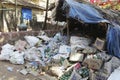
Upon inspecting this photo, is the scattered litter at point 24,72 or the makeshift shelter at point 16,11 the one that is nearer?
the scattered litter at point 24,72

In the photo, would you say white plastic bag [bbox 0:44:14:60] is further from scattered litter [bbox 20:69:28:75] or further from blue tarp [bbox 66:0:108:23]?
blue tarp [bbox 66:0:108:23]

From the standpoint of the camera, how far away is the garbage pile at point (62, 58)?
704 cm

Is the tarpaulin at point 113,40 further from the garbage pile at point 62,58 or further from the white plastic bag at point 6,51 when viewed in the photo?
the white plastic bag at point 6,51

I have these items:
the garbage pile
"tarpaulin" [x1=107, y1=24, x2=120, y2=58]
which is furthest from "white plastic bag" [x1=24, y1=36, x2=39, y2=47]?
"tarpaulin" [x1=107, y1=24, x2=120, y2=58]

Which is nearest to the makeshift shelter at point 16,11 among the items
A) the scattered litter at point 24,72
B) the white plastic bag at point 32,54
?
Result: the white plastic bag at point 32,54

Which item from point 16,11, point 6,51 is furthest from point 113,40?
point 16,11

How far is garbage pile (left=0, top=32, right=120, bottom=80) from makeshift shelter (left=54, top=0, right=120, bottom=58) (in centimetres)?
46

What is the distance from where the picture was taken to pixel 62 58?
781cm

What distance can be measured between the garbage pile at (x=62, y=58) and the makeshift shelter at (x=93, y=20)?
18.2 inches

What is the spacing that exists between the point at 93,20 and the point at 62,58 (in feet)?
5.09

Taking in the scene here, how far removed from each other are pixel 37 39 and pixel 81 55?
2.27m

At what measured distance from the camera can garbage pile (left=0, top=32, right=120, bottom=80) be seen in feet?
23.1

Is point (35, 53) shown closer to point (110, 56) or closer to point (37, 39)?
point (37, 39)

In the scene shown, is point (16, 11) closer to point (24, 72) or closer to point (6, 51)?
point (6, 51)
